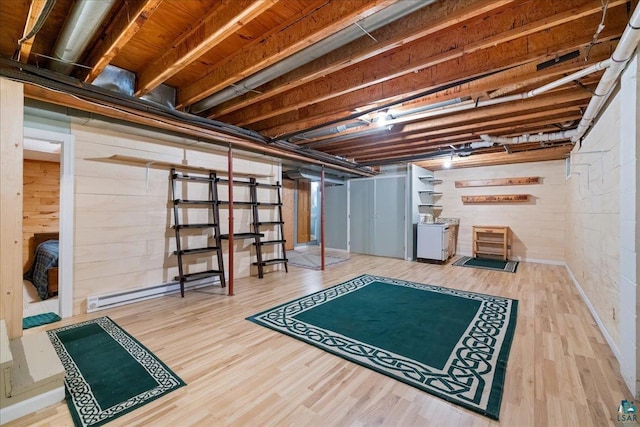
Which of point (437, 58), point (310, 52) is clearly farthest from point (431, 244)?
point (310, 52)

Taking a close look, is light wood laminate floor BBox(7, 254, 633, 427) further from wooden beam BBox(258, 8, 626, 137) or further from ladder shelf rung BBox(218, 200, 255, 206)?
wooden beam BBox(258, 8, 626, 137)

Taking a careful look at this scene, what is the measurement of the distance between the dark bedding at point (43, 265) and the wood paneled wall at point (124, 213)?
1.21 m

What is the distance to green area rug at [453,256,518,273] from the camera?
5.48 meters

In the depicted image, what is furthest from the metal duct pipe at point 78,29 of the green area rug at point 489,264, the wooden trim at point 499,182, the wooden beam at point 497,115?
the wooden trim at point 499,182

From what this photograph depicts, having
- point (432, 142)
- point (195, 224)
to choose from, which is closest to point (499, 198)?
point (432, 142)

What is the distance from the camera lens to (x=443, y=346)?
239 cm

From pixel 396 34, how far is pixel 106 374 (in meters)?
3.27

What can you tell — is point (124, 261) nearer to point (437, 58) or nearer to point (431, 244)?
point (437, 58)

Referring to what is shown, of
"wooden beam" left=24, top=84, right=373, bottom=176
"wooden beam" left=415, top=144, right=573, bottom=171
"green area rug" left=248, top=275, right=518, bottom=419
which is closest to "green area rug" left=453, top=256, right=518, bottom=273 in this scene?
"green area rug" left=248, top=275, right=518, bottom=419

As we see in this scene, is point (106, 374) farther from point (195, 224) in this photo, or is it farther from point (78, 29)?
point (78, 29)

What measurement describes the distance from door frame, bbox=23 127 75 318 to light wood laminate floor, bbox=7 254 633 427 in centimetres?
25

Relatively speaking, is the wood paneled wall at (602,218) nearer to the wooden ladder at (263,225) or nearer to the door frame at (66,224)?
the wooden ladder at (263,225)

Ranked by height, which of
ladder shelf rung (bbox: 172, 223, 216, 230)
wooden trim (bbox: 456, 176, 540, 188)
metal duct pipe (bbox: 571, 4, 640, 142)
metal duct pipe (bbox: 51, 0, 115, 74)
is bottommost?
ladder shelf rung (bbox: 172, 223, 216, 230)

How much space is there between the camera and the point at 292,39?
6.50 ft
